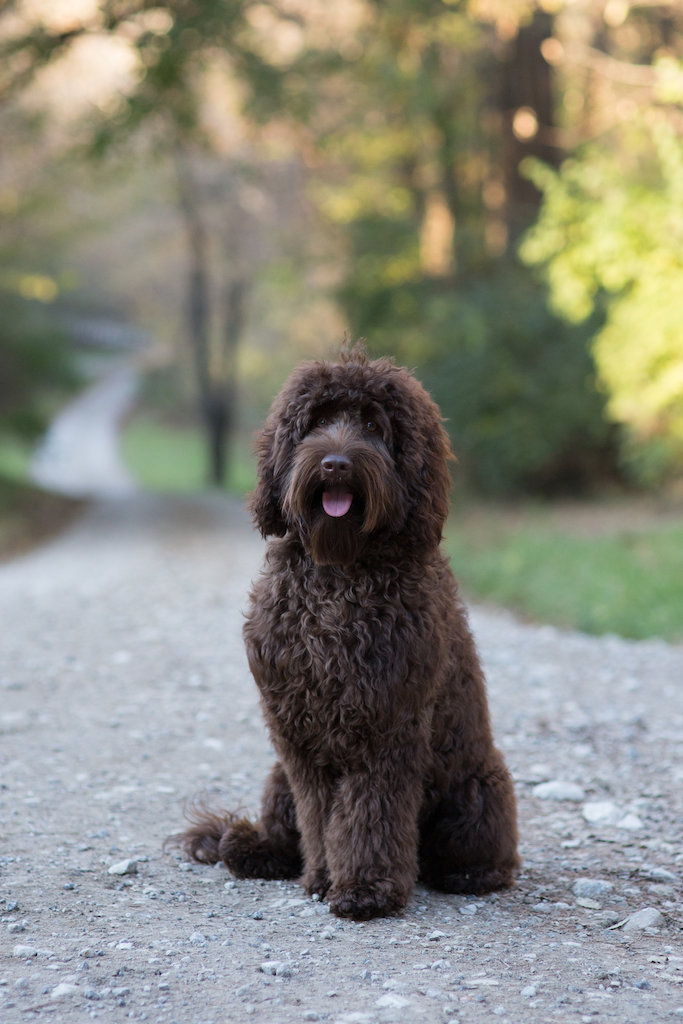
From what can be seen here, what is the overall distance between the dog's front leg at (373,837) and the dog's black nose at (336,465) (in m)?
1.09

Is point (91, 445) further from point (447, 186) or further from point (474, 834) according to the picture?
point (474, 834)

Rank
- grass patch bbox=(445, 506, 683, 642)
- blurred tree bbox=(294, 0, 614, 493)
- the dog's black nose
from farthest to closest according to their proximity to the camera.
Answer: blurred tree bbox=(294, 0, 614, 493) < grass patch bbox=(445, 506, 683, 642) < the dog's black nose

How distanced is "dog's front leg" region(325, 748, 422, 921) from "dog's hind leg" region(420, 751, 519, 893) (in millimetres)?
356

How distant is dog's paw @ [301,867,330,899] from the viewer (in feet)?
14.4

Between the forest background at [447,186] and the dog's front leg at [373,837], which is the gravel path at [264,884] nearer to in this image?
the dog's front leg at [373,837]

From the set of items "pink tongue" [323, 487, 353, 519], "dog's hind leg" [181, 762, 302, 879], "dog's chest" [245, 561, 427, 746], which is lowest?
"dog's hind leg" [181, 762, 302, 879]

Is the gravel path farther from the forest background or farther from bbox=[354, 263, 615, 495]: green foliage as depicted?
bbox=[354, 263, 615, 495]: green foliage

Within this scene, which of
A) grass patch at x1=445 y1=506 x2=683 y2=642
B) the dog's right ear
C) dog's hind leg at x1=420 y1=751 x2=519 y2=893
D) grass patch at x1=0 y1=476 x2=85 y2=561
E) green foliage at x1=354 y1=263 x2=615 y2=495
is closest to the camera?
the dog's right ear

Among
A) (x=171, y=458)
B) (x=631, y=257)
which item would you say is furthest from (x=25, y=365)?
(x=171, y=458)

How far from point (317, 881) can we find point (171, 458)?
4258 centimetres

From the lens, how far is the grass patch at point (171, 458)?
1385 inches

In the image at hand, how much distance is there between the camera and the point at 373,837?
4160mm

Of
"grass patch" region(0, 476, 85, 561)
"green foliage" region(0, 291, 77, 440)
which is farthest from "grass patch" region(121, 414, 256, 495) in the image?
"green foliage" region(0, 291, 77, 440)

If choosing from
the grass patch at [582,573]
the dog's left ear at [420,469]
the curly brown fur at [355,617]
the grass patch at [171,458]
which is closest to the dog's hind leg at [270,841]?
the curly brown fur at [355,617]
